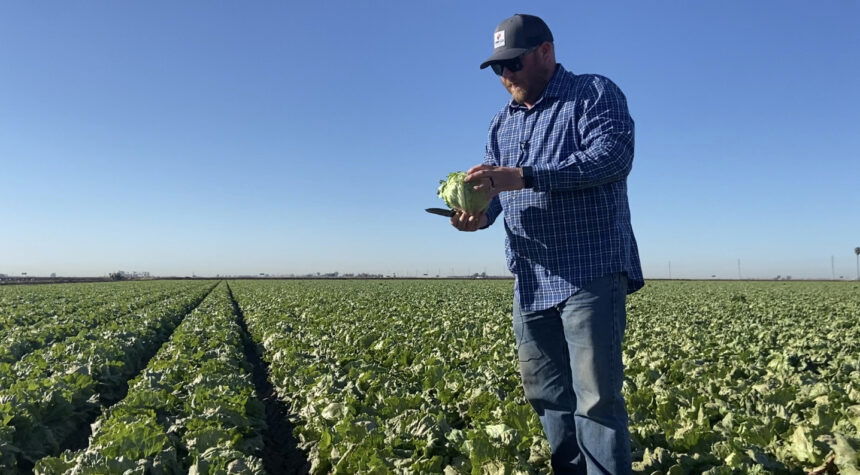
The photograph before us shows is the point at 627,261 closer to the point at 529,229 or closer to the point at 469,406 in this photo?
the point at 529,229

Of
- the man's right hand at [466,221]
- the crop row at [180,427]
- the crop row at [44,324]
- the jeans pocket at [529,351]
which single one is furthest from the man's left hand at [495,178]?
the crop row at [44,324]

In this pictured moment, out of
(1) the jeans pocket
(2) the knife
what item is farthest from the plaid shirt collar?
(1) the jeans pocket

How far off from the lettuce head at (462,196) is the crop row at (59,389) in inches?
180

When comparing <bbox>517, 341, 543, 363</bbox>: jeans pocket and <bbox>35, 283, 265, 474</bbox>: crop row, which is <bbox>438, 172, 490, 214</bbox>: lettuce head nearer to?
<bbox>517, 341, 543, 363</bbox>: jeans pocket

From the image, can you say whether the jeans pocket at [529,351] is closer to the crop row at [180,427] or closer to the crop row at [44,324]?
the crop row at [180,427]

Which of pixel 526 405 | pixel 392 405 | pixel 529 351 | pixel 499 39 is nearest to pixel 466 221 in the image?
pixel 529 351

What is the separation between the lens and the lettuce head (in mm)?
2826

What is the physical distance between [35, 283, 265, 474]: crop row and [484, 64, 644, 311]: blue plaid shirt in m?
2.62

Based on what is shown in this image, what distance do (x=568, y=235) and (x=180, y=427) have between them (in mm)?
4223

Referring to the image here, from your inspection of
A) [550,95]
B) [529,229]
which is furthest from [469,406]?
[550,95]

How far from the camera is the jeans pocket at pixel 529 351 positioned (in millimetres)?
3035

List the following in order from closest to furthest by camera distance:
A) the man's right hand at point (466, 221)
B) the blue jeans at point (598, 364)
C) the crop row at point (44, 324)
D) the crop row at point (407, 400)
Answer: the blue jeans at point (598, 364) < the man's right hand at point (466, 221) < the crop row at point (407, 400) < the crop row at point (44, 324)

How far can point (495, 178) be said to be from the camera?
247 centimetres

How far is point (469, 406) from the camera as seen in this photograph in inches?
209
